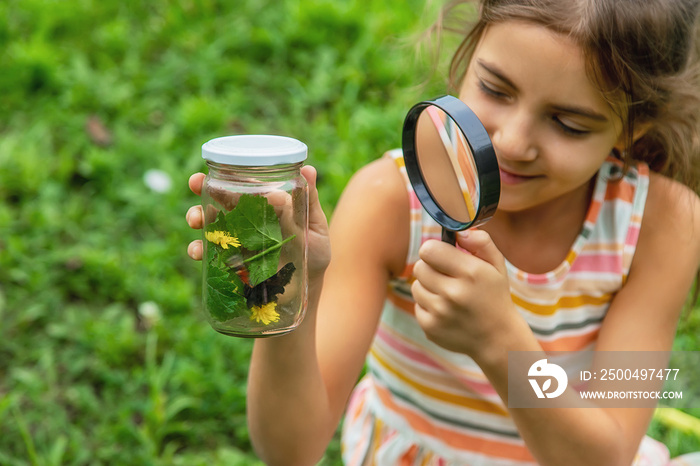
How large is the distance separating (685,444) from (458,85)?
4.87 ft

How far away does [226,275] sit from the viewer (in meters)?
1.35

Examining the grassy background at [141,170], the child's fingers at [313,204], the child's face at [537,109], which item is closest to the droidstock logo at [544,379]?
the child's face at [537,109]

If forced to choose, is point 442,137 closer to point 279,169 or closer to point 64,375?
point 279,169

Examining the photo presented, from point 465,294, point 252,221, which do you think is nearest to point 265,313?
point 252,221

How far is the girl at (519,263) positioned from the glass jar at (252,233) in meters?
0.09

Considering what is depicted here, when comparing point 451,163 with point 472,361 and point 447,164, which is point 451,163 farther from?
point 472,361

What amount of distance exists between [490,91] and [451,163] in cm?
25

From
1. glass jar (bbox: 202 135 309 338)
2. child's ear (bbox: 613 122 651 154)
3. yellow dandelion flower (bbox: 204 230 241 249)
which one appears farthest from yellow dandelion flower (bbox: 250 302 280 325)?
child's ear (bbox: 613 122 651 154)

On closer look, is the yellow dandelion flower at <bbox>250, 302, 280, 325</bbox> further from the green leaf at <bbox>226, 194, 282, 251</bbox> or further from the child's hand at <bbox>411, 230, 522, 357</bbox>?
the child's hand at <bbox>411, 230, 522, 357</bbox>

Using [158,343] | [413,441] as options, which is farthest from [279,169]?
[158,343]

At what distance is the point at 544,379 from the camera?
186 centimetres

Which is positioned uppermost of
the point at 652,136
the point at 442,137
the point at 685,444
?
the point at 442,137

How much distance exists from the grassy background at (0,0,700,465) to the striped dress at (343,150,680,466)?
0.58 meters

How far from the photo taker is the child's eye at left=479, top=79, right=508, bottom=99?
176 centimetres
